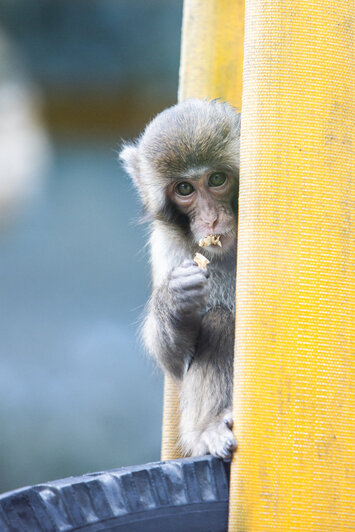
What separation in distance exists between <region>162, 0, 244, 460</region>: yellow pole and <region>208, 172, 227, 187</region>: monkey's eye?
0.66 metres

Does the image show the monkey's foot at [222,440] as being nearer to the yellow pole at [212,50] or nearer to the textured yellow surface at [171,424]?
the textured yellow surface at [171,424]

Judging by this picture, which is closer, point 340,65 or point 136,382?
point 340,65

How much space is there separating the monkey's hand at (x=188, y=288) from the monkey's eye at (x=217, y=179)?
59cm

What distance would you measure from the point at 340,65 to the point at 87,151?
200 inches

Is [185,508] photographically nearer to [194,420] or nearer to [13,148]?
[194,420]

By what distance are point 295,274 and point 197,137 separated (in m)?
1.69

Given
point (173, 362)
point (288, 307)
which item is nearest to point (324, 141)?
point (288, 307)

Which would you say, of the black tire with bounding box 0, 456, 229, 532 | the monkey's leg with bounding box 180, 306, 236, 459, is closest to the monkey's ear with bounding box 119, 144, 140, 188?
the monkey's leg with bounding box 180, 306, 236, 459

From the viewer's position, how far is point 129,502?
2.19 meters

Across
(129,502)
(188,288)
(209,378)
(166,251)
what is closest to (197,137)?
(166,251)

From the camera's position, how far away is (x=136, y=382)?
6.76 meters

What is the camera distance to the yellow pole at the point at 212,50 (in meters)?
4.13

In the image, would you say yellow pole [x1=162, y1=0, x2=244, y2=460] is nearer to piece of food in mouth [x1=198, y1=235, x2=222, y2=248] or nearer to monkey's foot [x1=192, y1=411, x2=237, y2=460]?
piece of food in mouth [x1=198, y1=235, x2=222, y2=248]

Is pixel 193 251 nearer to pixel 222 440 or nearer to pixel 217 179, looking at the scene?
pixel 217 179
